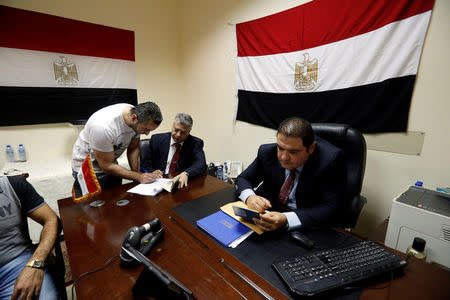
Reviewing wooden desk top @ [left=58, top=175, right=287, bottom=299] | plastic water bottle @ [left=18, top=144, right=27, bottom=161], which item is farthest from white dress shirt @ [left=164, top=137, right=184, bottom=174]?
plastic water bottle @ [left=18, top=144, right=27, bottom=161]

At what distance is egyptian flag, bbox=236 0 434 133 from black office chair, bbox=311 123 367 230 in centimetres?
50

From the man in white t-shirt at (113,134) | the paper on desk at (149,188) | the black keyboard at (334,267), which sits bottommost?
the paper on desk at (149,188)

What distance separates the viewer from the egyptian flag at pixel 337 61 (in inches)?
60.5

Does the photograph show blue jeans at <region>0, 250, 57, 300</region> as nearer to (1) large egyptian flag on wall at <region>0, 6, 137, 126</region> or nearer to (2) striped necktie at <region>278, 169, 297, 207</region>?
(2) striped necktie at <region>278, 169, 297, 207</region>

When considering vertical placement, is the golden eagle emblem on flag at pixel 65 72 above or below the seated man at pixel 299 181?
above

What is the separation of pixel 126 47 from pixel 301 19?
8.23ft

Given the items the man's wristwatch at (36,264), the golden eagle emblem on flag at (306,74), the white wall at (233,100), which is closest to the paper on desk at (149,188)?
the man's wristwatch at (36,264)

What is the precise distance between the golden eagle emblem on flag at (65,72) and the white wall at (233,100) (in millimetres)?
1629

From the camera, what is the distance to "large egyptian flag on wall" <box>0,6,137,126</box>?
2.41 metres

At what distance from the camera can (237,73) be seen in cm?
274

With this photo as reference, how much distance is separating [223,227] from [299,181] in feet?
1.77

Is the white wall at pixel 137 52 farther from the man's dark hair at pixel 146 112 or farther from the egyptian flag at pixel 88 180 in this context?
the egyptian flag at pixel 88 180

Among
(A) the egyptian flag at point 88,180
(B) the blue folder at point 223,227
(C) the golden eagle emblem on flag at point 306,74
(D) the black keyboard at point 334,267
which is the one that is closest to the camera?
(D) the black keyboard at point 334,267

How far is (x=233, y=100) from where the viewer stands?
9.51ft
